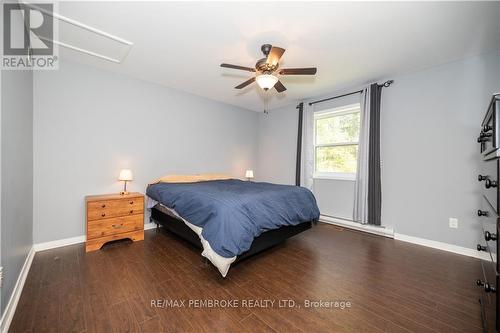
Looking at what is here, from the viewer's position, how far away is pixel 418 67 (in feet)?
9.65

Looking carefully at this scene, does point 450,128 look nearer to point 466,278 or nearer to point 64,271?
point 466,278

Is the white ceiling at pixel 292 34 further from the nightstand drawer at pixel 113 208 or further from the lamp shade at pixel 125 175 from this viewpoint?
the nightstand drawer at pixel 113 208

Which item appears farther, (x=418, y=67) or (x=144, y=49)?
(x=418, y=67)

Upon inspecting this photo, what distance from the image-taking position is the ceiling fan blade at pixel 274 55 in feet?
6.41

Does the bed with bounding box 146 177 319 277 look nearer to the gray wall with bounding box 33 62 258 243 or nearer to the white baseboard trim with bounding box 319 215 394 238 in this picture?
the gray wall with bounding box 33 62 258 243

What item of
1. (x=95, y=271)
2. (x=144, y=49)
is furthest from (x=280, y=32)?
(x=95, y=271)

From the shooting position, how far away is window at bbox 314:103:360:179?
3801 millimetres

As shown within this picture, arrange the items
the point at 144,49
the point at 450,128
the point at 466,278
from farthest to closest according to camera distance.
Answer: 1. the point at 450,128
2. the point at 144,49
3. the point at 466,278

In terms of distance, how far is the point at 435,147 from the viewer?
9.48ft

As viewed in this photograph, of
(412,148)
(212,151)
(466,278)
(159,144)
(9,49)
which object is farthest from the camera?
(212,151)

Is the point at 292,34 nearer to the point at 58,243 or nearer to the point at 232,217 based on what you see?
the point at 232,217

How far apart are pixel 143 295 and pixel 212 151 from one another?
3.14m

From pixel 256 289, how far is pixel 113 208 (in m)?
2.19


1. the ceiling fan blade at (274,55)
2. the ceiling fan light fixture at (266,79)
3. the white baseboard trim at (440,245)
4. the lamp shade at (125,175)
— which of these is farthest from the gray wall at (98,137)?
the white baseboard trim at (440,245)
